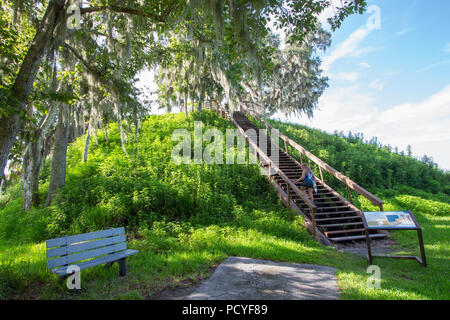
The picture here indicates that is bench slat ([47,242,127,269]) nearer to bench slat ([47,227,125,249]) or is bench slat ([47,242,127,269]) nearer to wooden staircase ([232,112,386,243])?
bench slat ([47,227,125,249])

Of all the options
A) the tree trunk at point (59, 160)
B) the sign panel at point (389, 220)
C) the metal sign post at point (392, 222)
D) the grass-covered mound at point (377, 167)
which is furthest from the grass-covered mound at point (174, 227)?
the grass-covered mound at point (377, 167)

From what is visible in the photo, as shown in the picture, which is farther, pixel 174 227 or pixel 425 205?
pixel 425 205

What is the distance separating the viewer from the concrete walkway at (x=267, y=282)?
3.42 m

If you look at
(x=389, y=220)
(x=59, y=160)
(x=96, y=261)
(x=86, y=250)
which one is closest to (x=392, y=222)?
(x=389, y=220)

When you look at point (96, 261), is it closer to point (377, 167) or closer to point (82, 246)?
point (82, 246)

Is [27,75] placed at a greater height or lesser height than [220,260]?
greater

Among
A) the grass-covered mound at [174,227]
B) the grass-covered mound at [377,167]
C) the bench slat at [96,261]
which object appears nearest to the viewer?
the bench slat at [96,261]

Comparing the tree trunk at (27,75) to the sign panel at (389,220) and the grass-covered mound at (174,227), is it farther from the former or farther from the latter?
the sign panel at (389,220)

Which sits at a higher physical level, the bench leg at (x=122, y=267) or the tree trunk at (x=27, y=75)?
the tree trunk at (x=27, y=75)

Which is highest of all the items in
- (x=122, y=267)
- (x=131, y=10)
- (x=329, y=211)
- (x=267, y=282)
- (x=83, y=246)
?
(x=131, y=10)

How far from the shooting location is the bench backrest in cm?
370

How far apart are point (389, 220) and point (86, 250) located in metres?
5.58

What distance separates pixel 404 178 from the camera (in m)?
13.7

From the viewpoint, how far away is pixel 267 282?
386cm
